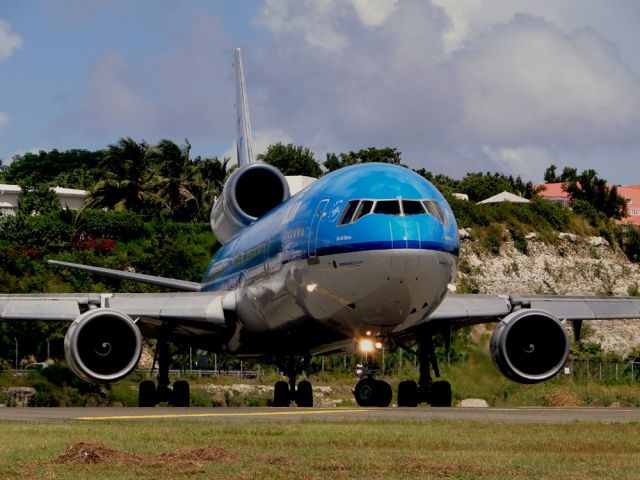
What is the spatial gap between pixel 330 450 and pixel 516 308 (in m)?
15.3

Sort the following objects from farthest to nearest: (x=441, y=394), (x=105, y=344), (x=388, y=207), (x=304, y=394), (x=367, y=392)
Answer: (x=304, y=394)
(x=367, y=392)
(x=441, y=394)
(x=105, y=344)
(x=388, y=207)

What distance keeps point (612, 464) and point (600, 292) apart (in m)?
89.8

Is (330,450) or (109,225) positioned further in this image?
(109,225)

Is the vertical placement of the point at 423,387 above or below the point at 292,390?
below

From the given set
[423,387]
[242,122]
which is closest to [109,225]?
[242,122]

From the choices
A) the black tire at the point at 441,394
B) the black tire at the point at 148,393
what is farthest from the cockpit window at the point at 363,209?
the black tire at the point at 148,393

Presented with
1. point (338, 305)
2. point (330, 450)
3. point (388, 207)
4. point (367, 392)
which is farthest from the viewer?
point (367, 392)

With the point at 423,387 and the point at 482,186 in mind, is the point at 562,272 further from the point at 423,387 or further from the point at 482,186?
the point at 423,387

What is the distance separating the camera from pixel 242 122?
4953cm

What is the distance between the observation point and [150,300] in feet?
100

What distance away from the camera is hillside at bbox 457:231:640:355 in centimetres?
9450

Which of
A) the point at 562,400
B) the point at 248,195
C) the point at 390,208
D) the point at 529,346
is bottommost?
the point at 562,400

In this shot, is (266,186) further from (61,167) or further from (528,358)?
(61,167)

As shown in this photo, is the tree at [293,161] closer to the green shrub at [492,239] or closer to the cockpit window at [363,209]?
the green shrub at [492,239]
